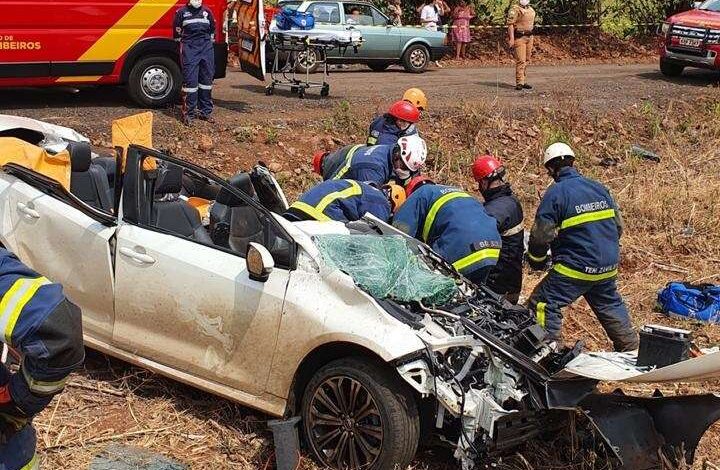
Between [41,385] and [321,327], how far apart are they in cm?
210

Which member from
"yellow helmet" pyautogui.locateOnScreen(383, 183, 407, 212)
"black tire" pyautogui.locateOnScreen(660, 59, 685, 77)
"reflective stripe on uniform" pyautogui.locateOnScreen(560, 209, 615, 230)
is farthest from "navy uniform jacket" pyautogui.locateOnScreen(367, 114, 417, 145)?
"black tire" pyautogui.locateOnScreen(660, 59, 685, 77)

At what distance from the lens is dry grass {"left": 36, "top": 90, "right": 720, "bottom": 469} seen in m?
4.98

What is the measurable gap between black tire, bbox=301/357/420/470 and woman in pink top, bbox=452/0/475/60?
1802 centimetres

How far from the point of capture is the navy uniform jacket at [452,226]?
19.7 ft

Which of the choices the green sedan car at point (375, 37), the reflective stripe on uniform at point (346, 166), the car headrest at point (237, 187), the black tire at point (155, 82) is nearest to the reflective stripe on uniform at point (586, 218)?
the reflective stripe on uniform at point (346, 166)

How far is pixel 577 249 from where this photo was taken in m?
6.25

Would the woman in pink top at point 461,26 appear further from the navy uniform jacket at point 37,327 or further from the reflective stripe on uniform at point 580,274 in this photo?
the navy uniform jacket at point 37,327

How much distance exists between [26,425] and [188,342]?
2.16 meters

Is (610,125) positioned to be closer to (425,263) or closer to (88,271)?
(425,263)

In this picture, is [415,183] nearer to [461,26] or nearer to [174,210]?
[174,210]

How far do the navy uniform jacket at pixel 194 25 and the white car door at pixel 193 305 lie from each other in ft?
20.2

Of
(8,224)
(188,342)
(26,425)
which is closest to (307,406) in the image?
(188,342)

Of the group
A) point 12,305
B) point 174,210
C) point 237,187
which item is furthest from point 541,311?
point 12,305

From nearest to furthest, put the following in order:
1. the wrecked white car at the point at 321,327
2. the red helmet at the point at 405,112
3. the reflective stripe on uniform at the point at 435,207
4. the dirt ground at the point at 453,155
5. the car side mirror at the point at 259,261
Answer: the wrecked white car at the point at 321,327 < the car side mirror at the point at 259,261 < the dirt ground at the point at 453,155 < the reflective stripe on uniform at the point at 435,207 < the red helmet at the point at 405,112
